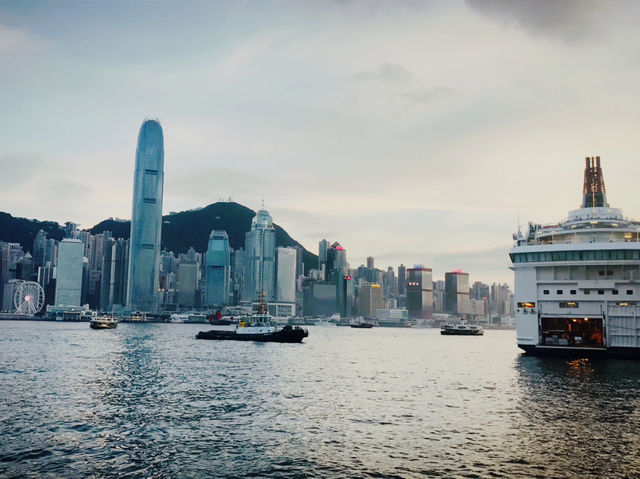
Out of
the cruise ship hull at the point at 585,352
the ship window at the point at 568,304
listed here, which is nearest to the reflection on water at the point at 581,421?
the cruise ship hull at the point at 585,352

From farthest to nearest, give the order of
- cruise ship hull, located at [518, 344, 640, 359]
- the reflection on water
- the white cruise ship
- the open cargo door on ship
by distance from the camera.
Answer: the open cargo door on ship → the white cruise ship → cruise ship hull, located at [518, 344, 640, 359] → the reflection on water

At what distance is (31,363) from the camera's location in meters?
75.1

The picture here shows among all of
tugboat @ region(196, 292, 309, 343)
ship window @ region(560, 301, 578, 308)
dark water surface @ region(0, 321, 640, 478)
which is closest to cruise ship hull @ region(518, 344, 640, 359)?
dark water surface @ region(0, 321, 640, 478)

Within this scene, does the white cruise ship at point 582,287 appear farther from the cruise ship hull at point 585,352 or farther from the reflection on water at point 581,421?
the reflection on water at point 581,421

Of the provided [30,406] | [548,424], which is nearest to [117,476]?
[30,406]

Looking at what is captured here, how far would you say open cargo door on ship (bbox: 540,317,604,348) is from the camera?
74312 mm

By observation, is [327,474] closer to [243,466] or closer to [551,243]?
[243,466]

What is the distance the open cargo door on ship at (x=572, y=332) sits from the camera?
244ft

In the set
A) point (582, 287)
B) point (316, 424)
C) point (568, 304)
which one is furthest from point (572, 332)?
point (316, 424)

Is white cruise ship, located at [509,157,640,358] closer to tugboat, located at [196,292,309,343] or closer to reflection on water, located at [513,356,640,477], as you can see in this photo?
reflection on water, located at [513,356,640,477]

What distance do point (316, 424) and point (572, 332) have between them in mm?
53685

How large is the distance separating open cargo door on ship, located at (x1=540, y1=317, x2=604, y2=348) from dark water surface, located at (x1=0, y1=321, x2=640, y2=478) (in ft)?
26.8

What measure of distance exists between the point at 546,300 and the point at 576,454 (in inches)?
1986

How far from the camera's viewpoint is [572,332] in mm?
75938
